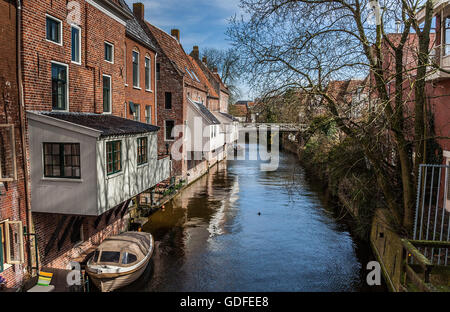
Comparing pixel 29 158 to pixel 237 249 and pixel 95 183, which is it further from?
pixel 237 249


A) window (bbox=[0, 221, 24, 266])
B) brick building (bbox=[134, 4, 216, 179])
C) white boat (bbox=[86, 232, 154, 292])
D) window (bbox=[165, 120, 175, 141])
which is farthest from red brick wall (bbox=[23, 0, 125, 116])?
window (bbox=[165, 120, 175, 141])

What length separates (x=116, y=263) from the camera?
35.9ft

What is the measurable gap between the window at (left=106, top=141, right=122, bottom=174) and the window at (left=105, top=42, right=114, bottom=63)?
450 centimetres

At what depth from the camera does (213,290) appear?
1140 centimetres

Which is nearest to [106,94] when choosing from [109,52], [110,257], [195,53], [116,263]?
[109,52]

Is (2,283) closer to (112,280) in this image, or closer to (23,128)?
(112,280)

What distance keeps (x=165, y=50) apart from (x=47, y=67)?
18691 millimetres

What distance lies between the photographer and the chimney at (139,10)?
86.2ft

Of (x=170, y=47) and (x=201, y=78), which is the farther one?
(x=201, y=78)

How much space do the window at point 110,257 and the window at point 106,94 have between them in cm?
560

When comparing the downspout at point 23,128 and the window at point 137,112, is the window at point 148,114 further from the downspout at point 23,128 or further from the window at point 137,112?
the downspout at point 23,128

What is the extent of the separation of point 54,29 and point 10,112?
3249 mm

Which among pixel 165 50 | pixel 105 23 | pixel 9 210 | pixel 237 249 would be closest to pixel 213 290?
pixel 237 249

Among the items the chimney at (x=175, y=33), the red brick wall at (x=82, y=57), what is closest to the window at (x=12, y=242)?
the red brick wall at (x=82, y=57)
